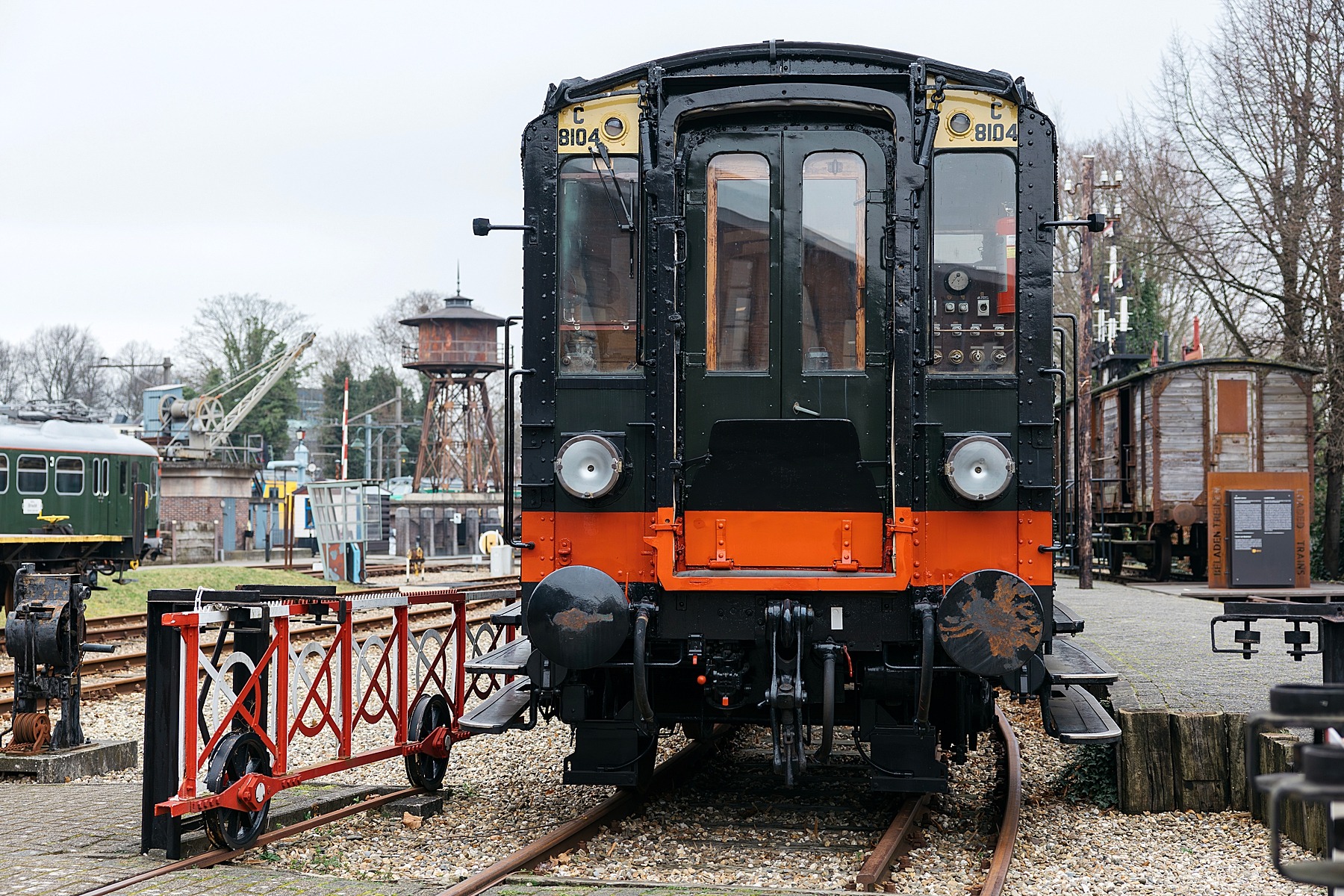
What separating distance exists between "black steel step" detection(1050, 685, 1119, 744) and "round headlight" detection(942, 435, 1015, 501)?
1.26 m

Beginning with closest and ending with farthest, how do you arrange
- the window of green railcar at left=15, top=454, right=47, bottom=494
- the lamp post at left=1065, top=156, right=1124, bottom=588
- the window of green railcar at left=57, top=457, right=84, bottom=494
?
1. the lamp post at left=1065, top=156, right=1124, bottom=588
2. the window of green railcar at left=15, top=454, right=47, bottom=494
3. the window of green railcar at left=57, top=457, right=84, bottom=494

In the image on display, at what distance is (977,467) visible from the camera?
6.64 metres

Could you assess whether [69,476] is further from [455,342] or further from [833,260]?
[455,342]

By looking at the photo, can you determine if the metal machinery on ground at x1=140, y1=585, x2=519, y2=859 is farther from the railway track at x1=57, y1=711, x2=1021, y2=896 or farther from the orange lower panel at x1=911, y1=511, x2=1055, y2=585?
the orange lower panel at x1=911, y1=511, x2=1055, y2=585

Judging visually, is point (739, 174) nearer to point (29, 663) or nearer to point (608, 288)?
point (608, 288)

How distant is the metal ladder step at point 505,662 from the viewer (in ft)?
22.6

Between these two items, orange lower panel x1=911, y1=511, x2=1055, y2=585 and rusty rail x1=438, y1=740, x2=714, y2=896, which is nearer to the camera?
rusty rail x1=438, y1=740, x2=714, y2=896

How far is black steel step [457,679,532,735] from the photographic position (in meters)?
6.88

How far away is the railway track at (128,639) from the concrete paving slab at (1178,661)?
476 centimetres

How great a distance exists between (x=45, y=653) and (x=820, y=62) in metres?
6.06

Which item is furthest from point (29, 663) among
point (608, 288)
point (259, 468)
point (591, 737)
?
point (259, 468)

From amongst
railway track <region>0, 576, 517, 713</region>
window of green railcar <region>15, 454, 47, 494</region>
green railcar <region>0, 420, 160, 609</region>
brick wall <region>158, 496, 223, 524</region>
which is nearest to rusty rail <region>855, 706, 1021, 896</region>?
railway track <region>0, 576, 517, 713</region>

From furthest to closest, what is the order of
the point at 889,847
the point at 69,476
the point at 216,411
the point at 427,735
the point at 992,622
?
the point at 216,411, the point at 69,476, the point at 427,735, the point at 889,847, the point at 992,622

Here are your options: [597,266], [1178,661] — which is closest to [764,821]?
[597,266]
